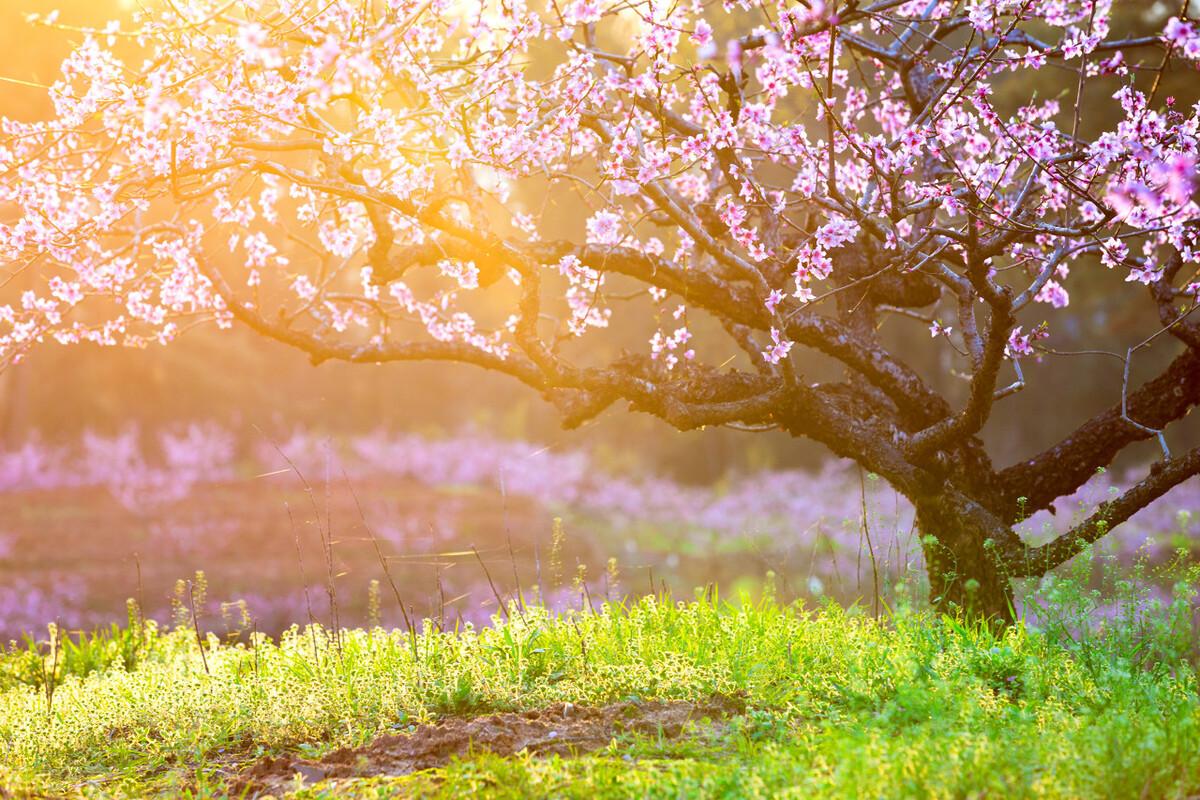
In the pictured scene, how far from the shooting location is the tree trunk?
258 inches

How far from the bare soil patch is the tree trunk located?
2415 mm

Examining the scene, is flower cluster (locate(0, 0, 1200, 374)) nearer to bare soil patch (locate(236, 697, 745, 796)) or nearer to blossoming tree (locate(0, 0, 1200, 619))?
blossoming tree (locate(0, 0, 1200, 619))

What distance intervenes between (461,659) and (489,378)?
15.8 m

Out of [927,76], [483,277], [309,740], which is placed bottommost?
[309,740]

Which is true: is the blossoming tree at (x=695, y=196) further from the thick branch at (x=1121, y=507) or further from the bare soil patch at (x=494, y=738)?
the bare soil patch at (x=494, y=738)

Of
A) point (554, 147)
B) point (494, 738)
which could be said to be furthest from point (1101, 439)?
point (494, 738)

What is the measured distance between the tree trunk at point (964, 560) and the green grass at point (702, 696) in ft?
2.25

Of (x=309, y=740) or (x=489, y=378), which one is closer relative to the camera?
(x=309, y=740)

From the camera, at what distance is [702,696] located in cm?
507

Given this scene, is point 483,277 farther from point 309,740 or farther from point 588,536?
point 588,536

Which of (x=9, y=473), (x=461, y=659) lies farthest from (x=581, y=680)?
(x=9, y=473)

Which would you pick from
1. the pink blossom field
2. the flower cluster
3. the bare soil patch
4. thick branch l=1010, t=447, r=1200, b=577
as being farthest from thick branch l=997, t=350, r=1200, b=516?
the pink blossom field

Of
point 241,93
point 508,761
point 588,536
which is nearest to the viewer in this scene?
point 508,761

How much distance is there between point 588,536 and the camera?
1538cm
